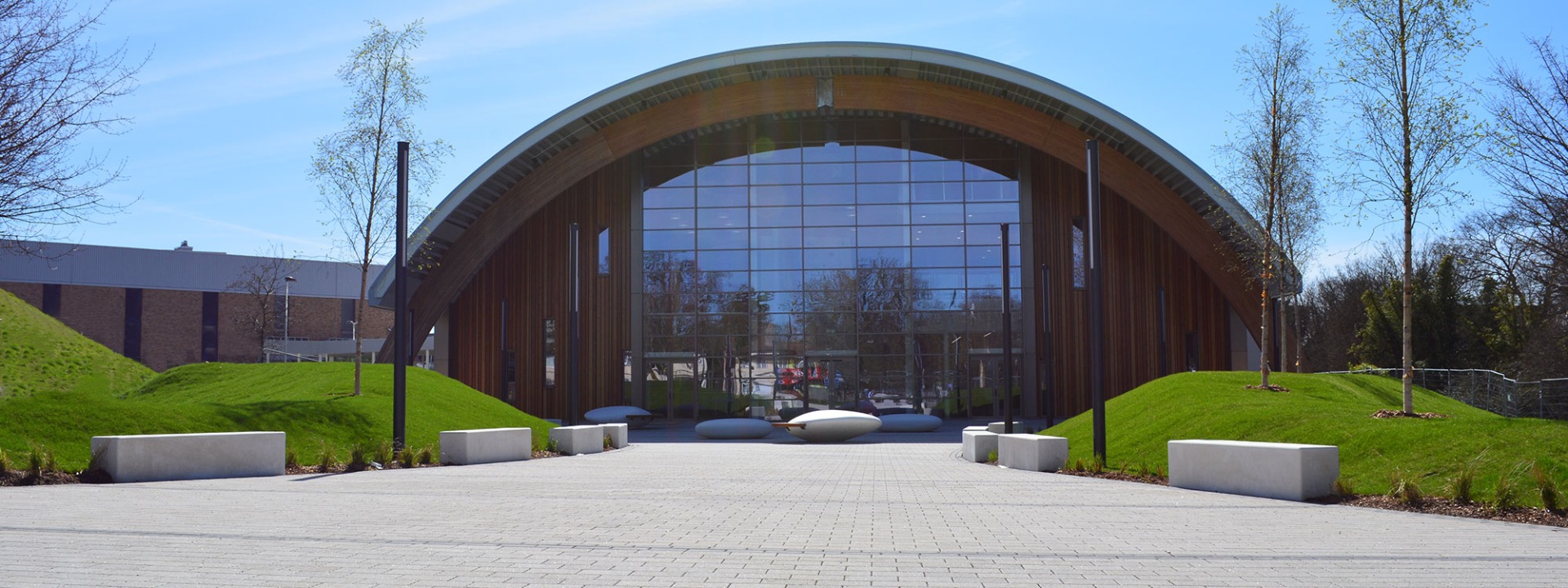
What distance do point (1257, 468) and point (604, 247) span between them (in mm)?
32129

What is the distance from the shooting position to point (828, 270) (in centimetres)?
4066

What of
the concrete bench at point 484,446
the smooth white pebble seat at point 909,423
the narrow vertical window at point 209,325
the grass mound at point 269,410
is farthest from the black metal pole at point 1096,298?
the narrow vertical window at point 209,325

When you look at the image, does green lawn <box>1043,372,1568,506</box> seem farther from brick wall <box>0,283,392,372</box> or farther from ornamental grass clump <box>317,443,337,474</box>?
brick wall <box>0,283,392,372</box>

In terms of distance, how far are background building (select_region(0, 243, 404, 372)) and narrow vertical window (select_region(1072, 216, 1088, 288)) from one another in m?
42.3

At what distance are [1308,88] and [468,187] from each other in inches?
1015

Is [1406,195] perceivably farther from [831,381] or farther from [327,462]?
[831,381]

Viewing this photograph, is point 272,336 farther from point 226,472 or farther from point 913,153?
point 226,472

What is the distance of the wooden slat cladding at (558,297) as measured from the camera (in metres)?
41.4

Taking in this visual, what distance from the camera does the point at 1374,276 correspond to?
60.5 meters

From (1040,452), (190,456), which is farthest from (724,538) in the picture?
(1040,452)

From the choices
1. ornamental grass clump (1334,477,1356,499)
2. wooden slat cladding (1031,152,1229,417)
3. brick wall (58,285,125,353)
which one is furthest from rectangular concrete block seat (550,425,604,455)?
brick wall (58,285,125,353)

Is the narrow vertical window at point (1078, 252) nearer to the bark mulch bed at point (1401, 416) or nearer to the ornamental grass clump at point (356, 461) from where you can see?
the bark mulch bed at point (1401, 416)

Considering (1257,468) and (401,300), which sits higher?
(401,300)

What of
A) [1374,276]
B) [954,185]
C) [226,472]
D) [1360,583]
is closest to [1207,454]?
[1360,583]
